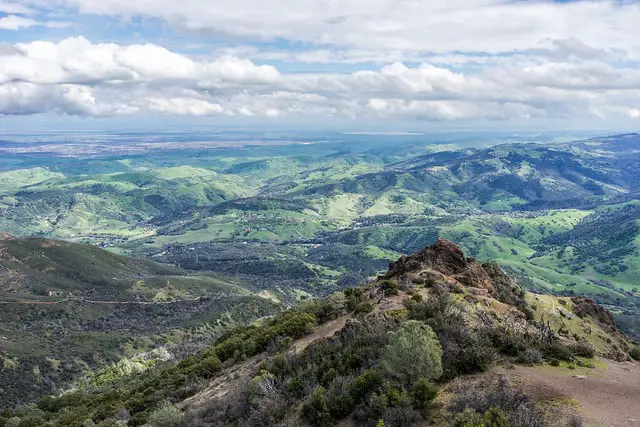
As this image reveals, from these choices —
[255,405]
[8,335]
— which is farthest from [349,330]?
[8,335]

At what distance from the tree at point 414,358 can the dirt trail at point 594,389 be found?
590cm

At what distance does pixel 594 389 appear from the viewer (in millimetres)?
32875

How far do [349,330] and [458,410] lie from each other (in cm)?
1902

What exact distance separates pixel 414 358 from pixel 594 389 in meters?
12.0

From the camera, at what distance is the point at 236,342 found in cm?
6975

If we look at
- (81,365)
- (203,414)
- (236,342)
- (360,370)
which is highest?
(360,370)

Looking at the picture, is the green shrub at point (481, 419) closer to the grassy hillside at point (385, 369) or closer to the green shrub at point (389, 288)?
the grassy hillside at point (385, 369)

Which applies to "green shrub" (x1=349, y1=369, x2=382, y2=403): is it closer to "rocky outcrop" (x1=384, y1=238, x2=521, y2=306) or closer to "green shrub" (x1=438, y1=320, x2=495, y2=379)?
"green shrub" (x1=438, y1=320, x2=495, y2=379)

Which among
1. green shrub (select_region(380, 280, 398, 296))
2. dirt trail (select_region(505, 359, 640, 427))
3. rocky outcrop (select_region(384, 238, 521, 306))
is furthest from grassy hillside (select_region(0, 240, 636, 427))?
rocky outcrop (select_region(384, 238, 521, 306))

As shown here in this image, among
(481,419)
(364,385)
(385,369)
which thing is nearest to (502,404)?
(481,419)

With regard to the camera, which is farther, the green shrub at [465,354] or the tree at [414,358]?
the green shrub at [465,354]

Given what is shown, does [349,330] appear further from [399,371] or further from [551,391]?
[551,391]

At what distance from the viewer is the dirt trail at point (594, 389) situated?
2842 cm

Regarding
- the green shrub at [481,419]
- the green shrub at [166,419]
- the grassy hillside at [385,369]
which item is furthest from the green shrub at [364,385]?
the green shrub at [166,419]
